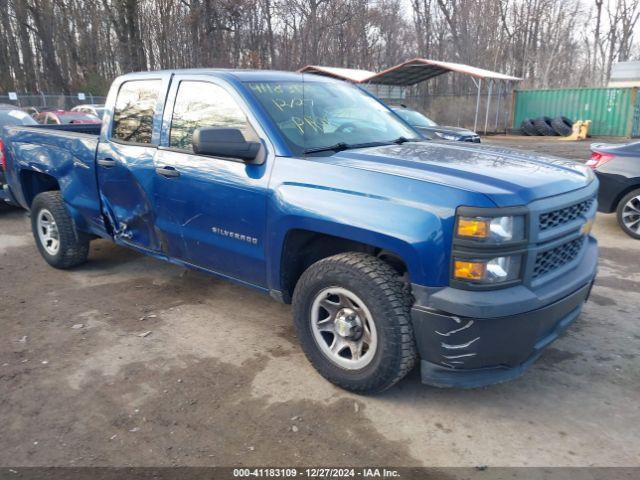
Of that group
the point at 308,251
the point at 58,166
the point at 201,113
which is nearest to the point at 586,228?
the point at 308,251

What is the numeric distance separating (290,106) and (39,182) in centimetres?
357

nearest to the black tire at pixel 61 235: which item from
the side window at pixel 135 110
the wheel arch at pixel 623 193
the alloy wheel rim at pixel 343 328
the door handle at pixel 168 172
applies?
the side window at pixel 135 110

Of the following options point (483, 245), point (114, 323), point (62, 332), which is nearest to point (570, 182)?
point (483, 245)

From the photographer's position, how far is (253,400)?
10.3 feet

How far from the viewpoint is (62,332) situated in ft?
13.3

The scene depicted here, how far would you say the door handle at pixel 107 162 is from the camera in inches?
172

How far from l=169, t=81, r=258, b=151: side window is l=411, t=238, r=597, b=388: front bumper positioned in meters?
1.69

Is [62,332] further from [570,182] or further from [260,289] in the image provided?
[570,182]

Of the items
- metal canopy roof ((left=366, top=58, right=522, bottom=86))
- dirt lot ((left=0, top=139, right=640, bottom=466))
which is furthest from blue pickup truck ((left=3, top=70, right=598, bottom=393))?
metal canopy roof ((left=366, top=58, right=522, bottom=86))

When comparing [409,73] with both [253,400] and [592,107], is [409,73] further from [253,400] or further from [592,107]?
[253,400]

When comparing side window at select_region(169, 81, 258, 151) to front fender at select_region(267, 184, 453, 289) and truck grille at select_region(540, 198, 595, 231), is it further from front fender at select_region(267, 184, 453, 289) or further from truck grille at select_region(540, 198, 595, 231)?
truck grille at select_region(540, 198, 595, 231)

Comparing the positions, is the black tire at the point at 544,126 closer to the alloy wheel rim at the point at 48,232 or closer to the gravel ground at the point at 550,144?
the gravel ground at the point at 550,144

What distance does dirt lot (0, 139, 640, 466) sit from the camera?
2697mm

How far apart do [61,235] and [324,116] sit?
3.08 meters
